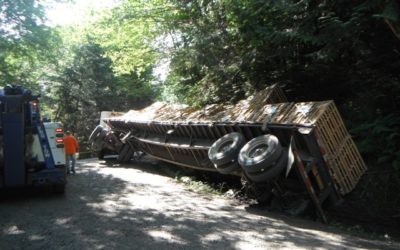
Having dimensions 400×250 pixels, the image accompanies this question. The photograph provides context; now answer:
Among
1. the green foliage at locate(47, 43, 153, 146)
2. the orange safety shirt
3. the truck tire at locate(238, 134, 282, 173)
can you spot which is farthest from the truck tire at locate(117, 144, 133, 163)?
the green foliage at locate(47, 43, 153, 146)

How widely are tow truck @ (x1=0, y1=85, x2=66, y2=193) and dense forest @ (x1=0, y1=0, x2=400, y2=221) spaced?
657cm

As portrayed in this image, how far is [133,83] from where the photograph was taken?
37750 mm

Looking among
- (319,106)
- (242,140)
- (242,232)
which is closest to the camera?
(242,232)

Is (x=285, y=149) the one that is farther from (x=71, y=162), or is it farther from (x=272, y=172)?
(x=71, y=162)

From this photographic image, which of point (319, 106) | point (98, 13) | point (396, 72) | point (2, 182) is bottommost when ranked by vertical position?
point (2, 182)

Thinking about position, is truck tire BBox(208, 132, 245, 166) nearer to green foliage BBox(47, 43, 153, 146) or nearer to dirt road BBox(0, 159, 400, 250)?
dirt road BBox(0, 159, 400, 250)

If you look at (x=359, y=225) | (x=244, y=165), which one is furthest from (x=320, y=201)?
(x=244, y=165)

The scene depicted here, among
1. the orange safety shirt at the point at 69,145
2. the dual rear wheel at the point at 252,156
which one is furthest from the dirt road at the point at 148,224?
the orange safety shirt at the point at 69,145

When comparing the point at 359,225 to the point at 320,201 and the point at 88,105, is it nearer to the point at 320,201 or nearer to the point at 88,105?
the point at 320,201

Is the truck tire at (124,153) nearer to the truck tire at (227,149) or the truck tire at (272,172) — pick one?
the truck tire at (227,149)

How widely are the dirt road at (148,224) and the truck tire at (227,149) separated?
117cm

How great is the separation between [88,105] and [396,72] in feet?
97.6

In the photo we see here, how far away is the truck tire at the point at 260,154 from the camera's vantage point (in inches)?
366

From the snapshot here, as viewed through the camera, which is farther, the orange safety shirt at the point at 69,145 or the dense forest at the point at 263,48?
A: the orange safety shirt at the point at 69,145
